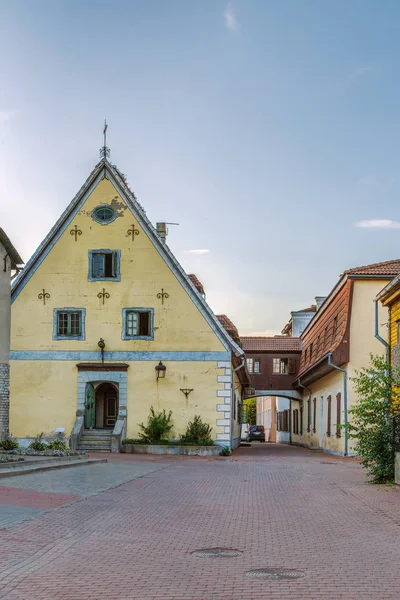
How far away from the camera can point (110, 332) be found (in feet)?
100

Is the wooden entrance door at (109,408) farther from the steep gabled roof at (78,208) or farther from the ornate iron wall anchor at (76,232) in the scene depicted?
the ornate iron wall anchor at (76,232)

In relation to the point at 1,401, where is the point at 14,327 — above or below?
above

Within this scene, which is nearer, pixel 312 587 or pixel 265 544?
pixel 312 587

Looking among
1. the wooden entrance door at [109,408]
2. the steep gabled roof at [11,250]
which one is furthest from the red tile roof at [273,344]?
the steep gabled roof at [11,250]

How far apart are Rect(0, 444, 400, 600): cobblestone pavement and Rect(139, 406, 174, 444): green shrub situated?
12.4 m

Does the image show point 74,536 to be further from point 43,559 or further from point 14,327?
point 14,327

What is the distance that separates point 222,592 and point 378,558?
244 centimetres

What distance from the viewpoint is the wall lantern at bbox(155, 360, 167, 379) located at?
97.7 feet

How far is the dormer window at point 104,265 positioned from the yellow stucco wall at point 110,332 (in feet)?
0.65

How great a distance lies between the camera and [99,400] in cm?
3225

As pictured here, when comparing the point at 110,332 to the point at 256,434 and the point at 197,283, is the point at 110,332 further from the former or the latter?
the point at 256,434

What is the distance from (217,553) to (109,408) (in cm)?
2383

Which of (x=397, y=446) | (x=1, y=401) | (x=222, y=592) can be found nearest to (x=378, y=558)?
(x=222, y=592)

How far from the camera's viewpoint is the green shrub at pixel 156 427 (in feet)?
95.9
